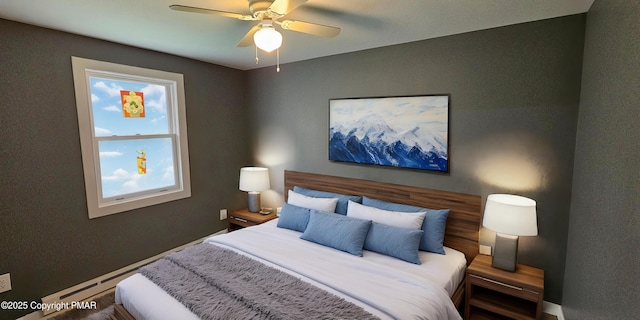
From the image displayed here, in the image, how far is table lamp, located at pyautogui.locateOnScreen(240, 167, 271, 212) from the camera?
11.9 feet

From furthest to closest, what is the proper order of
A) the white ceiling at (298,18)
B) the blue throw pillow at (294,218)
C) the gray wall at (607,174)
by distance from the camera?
the blue throw pillow at (294,218) → the white ceiling at (298,18) → the gray wall at (607,174)

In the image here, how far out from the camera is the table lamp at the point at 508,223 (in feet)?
6.76

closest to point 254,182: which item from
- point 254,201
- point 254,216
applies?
point 254,201

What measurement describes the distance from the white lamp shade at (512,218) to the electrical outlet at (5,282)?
368 cm

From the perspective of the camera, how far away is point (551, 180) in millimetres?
2205

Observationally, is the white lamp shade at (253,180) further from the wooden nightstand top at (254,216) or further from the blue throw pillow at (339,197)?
the blue throw pillow at (339,197)

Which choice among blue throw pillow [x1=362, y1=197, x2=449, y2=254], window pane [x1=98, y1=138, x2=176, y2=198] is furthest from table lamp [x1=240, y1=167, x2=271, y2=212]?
blue throw pillow [x1=362, y1=197, x2=449, y2=254]

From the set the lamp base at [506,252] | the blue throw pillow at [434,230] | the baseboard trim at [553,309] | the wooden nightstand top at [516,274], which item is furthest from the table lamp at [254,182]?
the baseboard trim at [553,309]

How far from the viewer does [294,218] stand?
9.59ft

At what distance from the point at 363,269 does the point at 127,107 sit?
2.79 metres

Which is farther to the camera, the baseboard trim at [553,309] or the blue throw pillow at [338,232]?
the blue throw pillow at [338,232]

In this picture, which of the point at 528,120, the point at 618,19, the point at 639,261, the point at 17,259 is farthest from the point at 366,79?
the point at 17,259

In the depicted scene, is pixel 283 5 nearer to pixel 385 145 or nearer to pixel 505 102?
pixel 385 145

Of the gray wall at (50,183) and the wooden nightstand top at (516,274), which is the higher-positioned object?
the gray wall at (50,183)
